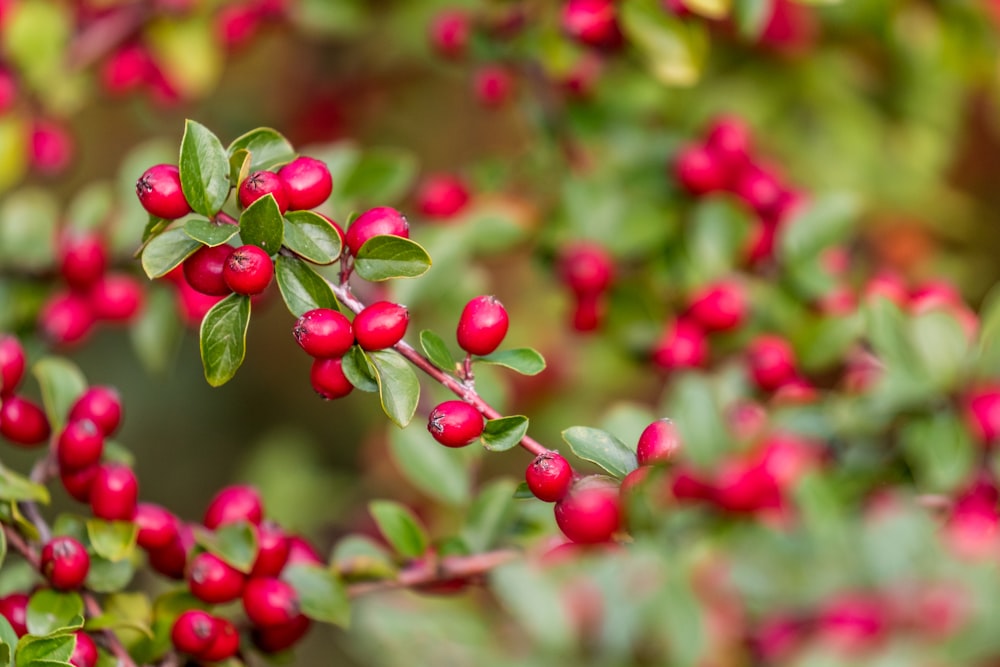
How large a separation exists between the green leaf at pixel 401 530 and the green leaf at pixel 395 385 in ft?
0.93

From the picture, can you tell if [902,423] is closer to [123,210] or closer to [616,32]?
[616,32]

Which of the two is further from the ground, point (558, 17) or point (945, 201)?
point (558, 17)

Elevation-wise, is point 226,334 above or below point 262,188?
below

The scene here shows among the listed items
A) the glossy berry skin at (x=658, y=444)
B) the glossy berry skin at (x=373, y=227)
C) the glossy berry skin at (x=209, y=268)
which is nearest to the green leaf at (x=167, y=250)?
the glossy berry skin at (x=209, y=268)

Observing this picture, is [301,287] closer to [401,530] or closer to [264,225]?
[264,225]

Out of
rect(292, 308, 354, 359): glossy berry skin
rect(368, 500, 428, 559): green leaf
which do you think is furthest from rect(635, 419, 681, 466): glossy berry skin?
rect(368, 500, 428, 559): green leaf

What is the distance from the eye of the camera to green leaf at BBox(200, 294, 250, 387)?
76 cm

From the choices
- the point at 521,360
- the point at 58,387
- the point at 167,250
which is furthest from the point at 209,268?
the point at 58,387

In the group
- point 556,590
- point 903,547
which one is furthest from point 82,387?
point 903,547

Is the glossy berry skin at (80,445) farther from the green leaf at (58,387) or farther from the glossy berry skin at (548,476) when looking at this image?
the glossy berry skin at (548,476)

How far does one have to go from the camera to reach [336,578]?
0.94 metres

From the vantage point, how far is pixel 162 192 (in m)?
0.76

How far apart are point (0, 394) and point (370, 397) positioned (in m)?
1.14

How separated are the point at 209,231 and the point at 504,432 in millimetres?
247
